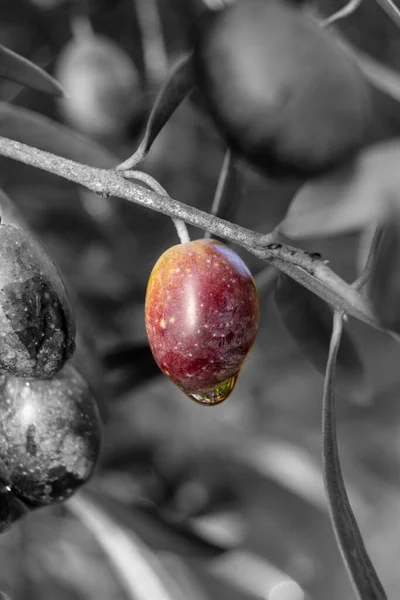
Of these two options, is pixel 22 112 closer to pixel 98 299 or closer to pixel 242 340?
pixel 242 340

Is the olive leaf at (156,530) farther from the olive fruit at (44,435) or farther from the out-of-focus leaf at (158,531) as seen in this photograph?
the olive fruit at (44,435)

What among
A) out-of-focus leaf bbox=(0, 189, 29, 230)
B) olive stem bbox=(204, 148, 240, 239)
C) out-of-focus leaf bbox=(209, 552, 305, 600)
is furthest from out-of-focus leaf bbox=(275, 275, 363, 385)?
out-of-focus leaf bbox=(209, 552, 305, 600)

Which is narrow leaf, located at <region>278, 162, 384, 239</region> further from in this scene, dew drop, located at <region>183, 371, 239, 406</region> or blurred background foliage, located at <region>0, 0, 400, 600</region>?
blurred background foliage, located at <region>0, 0, 400, 600</region>

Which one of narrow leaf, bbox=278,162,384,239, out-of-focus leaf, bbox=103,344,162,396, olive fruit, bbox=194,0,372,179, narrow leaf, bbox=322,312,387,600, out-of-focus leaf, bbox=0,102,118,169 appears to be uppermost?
olive fruit, bbox=194,0,372,179

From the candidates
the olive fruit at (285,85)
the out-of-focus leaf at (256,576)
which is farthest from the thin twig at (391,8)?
the out-of-focus leaf at (256,576)

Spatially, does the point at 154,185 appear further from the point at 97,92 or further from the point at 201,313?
the point at 97,92

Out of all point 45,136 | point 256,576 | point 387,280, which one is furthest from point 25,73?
point 256,576
